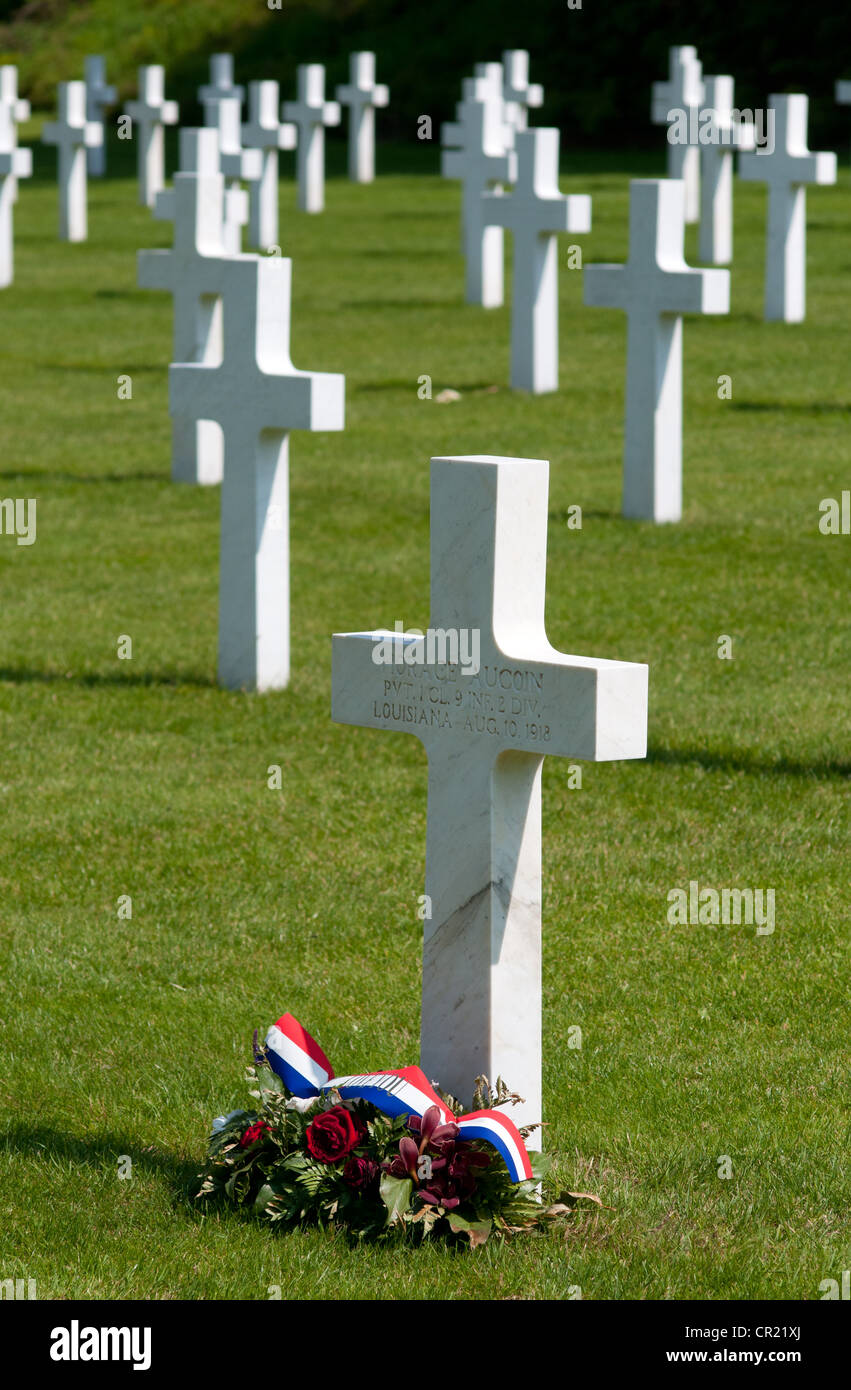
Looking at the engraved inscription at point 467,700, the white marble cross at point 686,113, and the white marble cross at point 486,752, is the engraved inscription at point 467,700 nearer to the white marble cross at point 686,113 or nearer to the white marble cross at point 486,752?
the white marble cross at point 486,752

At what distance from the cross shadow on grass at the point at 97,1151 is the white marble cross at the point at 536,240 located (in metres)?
11.1

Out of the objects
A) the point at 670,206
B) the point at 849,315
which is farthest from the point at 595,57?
the point at 670,206

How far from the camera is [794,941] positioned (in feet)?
19.1

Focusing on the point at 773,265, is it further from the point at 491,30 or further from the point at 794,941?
the point at 491,30

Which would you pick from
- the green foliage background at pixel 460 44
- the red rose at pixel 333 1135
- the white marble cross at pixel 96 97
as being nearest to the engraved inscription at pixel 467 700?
the red rose at pixel 333 1135

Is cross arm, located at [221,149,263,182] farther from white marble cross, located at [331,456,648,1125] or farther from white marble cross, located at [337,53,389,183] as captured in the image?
white marble cross, located at [331,456,648,1125]

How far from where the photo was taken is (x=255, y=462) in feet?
27.3

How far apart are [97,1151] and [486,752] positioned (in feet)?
4.03

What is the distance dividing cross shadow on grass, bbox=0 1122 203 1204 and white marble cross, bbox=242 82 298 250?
2014cm

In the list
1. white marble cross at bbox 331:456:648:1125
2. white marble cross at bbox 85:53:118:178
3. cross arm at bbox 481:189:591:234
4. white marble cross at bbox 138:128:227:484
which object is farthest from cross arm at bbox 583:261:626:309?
white marble cross at bbox 85:53:118:178

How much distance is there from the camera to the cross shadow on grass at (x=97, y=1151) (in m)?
4.46

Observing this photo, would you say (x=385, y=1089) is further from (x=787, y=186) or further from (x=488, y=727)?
(x=787, y=186)

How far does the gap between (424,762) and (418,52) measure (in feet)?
119

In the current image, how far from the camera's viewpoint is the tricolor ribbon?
13.4ft
